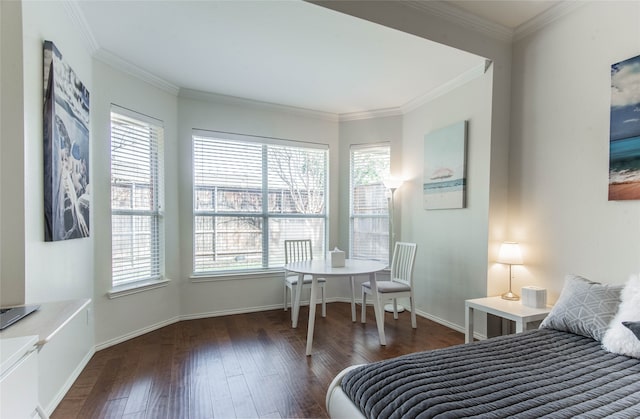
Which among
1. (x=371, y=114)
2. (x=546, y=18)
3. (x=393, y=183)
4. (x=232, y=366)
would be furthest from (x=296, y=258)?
(x=546, y=18)

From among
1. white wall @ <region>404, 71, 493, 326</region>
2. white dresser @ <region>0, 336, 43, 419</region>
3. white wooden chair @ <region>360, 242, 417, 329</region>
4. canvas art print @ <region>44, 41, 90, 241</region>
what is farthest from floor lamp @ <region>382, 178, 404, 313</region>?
white dresser @ <region>0, 336, 43, 419</region>

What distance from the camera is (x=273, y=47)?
104 inches

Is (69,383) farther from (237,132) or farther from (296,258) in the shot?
(237,132)

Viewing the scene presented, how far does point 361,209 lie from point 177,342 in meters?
2.76

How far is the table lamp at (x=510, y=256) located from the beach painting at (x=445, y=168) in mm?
593

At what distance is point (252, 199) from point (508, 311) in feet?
9.94

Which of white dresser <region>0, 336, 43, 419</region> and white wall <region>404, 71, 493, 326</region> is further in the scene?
white wall <region>404, 71, 493, 326</region>

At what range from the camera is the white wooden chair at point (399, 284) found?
3127mm

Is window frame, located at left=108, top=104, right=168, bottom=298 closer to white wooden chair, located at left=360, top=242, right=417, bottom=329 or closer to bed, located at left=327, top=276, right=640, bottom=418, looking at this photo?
white wooden chair, located at left=360, top=242, right=417, bottom=329

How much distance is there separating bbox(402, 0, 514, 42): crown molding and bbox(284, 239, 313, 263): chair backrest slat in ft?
9.16

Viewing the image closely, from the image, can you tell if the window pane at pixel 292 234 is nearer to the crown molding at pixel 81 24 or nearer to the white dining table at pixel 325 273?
the white dining table at pixel 325 273

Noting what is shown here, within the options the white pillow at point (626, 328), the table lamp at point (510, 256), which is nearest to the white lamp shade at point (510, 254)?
the table lamp at point (510, 256)

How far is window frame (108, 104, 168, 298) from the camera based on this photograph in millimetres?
2875

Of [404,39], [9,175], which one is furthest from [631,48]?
[9,175]
